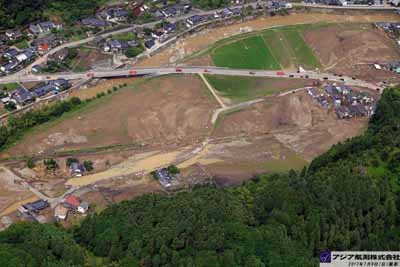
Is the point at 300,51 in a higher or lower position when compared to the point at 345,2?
lower

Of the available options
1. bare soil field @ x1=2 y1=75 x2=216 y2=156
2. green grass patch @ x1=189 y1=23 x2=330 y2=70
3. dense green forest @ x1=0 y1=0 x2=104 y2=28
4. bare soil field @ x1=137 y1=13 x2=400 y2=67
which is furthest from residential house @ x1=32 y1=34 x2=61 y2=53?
green grass patch @ x1=189 y1=23 x2=330 y2=70

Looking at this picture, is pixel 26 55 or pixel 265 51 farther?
pixel 265 51

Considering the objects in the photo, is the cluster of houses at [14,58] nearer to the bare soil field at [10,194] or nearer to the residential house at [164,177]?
the bare soil field at [10,194]

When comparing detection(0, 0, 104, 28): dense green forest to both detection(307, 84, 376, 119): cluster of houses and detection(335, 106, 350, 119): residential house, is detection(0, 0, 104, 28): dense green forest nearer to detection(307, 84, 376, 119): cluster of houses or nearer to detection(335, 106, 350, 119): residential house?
detection(307, 84, 376, 119): cluster of houses

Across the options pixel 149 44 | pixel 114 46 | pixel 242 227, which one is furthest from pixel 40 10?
pixel 242 227

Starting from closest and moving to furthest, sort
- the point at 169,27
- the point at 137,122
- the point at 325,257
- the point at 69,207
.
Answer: the point at 325,257 → the point at 69,207 → the point at 137,122 → the point at 169,27

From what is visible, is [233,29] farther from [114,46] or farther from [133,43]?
[114,46]

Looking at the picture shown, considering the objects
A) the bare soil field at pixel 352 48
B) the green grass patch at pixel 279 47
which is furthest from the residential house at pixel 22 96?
the bare soil field at pixel 352 48

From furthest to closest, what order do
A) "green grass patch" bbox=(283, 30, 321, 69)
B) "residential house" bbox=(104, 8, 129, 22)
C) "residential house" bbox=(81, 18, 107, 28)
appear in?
"residential house" bbox=(104, 8, 129, 22)
"residential house" bbox=(81, 18, 107, 28)
"green grass patch" bbox=(283, 30, 321, 69)
